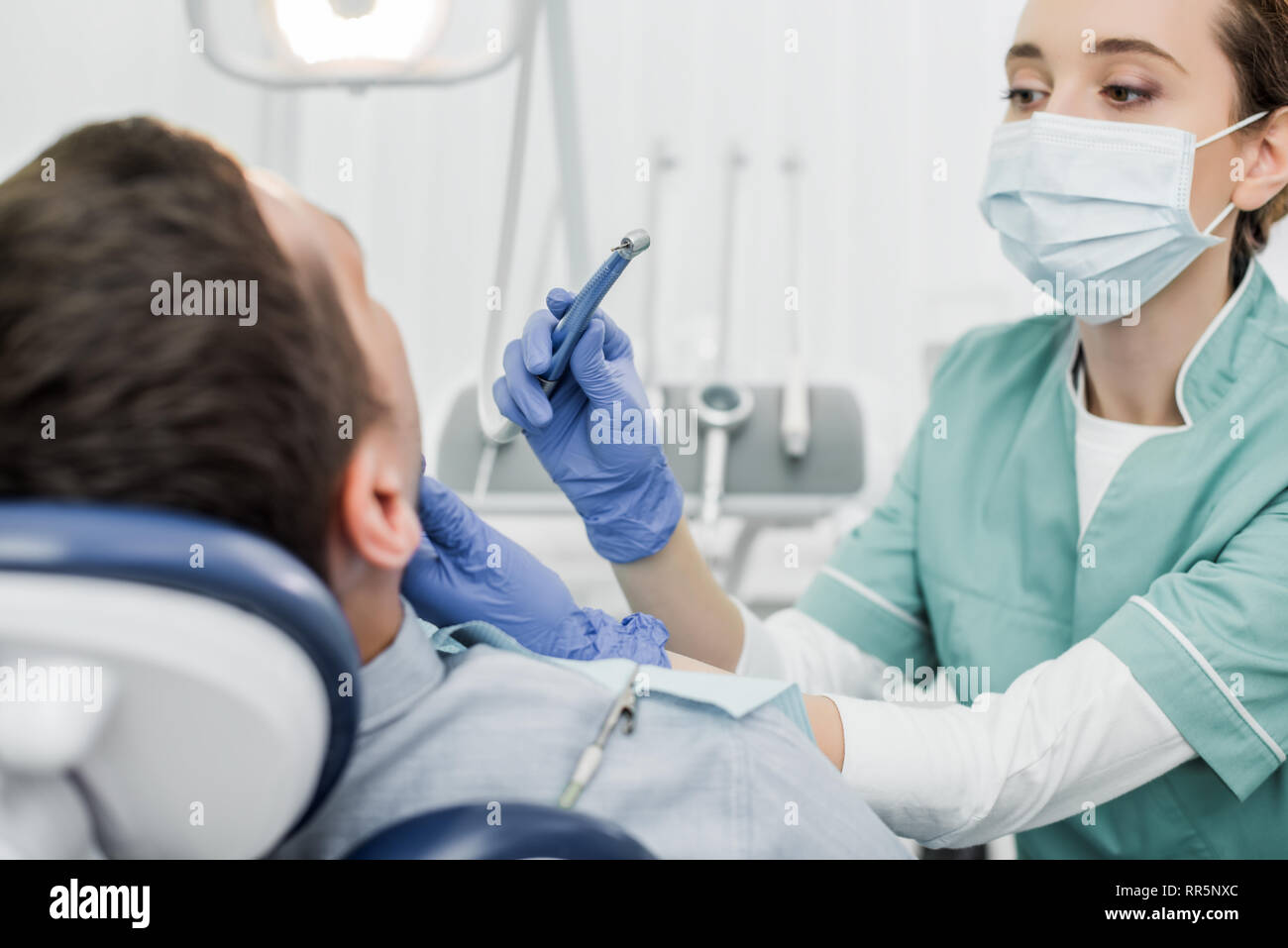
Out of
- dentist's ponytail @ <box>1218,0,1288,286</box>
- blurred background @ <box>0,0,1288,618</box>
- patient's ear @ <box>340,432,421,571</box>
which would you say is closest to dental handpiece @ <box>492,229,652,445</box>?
patient's ear @ <box>340,432,421,571</box>

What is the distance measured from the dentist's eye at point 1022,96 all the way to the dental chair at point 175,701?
0.98 meters

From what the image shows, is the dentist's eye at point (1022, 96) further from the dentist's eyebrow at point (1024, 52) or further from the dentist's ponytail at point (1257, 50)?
the dentist's ponytail at point (1257, 50)

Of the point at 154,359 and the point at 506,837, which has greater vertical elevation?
the point at 154,359

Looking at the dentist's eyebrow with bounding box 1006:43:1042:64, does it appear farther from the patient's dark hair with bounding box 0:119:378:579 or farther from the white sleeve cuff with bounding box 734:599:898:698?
the patient's dark hair with bounding box 0:119:378:579

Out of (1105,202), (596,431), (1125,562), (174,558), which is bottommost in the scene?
(1125,562)

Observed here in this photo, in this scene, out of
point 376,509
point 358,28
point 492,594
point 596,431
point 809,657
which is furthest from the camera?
point 358,28

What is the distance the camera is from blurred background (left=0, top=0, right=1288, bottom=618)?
2.29 metres

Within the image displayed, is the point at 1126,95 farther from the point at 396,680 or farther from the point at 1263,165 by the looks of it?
the point at 396,680

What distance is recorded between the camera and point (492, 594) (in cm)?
87

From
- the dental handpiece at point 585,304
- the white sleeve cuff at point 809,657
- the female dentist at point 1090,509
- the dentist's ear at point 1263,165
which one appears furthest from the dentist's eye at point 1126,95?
the white sleeve cuff at point 809,657

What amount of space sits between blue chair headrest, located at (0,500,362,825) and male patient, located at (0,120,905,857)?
30mm

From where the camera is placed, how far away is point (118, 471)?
48 cm

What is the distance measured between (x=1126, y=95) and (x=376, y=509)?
0.93m

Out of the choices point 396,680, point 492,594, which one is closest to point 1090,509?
point 492,594
